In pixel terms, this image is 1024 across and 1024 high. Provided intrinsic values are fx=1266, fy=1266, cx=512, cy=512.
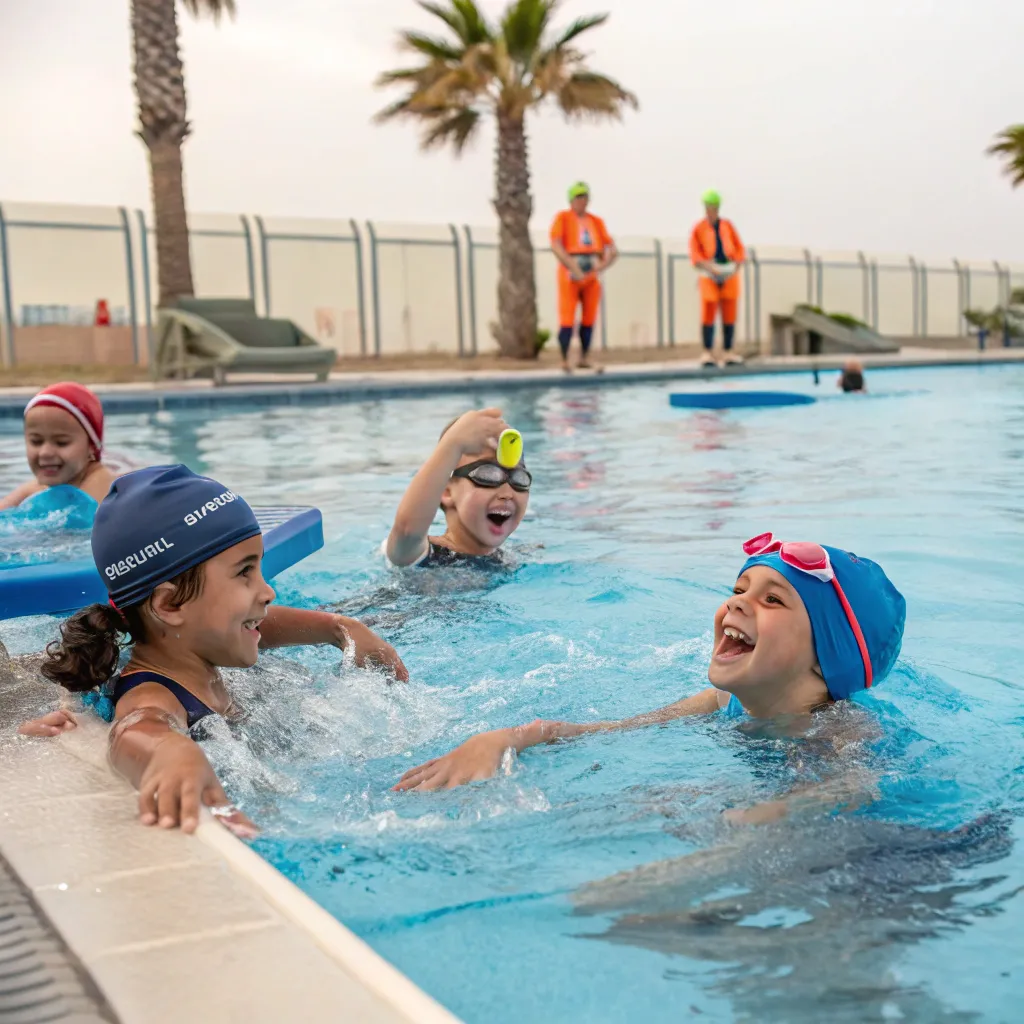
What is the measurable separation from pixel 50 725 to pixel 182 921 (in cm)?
105

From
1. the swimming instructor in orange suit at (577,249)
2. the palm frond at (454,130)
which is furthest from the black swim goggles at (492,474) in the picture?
the palm frond at (454,130)

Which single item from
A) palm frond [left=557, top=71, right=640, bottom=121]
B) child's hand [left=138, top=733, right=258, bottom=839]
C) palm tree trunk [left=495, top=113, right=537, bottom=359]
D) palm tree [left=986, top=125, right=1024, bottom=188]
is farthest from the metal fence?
child's hand [left=138, top=733, right=258, bottom=839]

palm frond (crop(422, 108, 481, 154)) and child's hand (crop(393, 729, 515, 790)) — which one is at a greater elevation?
palm frond (crop(422, 108, 481, 154))

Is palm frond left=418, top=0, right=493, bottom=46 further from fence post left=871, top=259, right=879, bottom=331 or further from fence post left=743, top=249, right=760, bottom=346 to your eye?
fence post left=871, top=259, right=879, bottom=331

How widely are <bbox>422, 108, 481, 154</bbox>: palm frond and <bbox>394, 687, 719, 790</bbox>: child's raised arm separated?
68.2 feet

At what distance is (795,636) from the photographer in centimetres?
263

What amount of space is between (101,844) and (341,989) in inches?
24.2

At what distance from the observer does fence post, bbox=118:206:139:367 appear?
68.2 feet

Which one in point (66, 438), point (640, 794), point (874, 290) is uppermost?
point (874, 290)

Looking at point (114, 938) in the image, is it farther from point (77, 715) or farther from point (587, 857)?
point (77, 715)

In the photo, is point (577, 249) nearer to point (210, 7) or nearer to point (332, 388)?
point (332, 388)

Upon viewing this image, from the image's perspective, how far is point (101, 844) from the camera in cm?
185

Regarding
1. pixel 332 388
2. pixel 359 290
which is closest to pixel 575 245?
pixel 332 388

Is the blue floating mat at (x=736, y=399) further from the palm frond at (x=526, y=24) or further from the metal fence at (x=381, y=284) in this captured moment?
the palm frond at (x=526, y=24)
